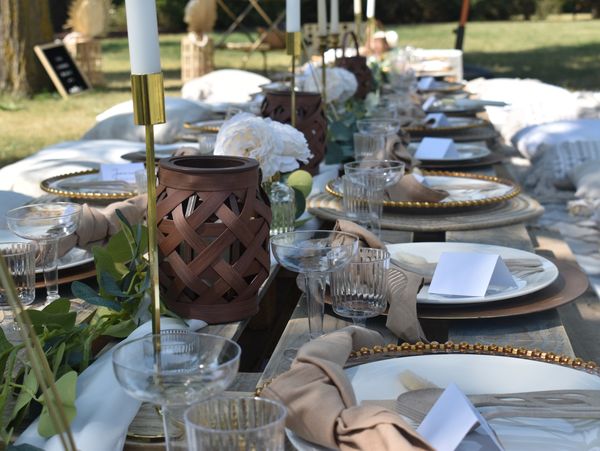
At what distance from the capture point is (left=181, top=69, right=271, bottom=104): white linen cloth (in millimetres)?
6156

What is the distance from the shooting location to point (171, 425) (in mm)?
929

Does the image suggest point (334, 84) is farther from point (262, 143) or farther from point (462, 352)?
point (462, 352)

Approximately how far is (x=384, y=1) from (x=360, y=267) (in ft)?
69.3

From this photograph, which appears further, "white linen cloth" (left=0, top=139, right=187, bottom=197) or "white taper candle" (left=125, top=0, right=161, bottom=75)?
"white linen cloth" (left=0, top=139, right=187, bottom=197)

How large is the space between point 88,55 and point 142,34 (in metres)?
9.90

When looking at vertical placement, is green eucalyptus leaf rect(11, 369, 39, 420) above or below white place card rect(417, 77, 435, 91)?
above

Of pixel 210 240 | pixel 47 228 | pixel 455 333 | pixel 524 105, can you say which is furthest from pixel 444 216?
pixel 524 105

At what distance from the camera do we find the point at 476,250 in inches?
73.6

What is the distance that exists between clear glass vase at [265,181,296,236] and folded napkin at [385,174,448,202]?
0.38 metres

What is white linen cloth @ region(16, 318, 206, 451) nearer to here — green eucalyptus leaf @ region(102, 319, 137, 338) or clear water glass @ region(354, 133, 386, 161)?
green eucalyptus leaf @ region(102, 319, 137, 338)

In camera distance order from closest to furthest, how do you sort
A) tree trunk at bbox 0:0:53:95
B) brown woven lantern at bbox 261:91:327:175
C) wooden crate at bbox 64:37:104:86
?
1. brown woven lantern at bbox 261:91:327:175
2. tree trunk at bbox 0:0:53:95
3. wooden crate at bbox 64:37:104:86

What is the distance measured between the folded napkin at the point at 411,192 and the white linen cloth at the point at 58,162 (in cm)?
109

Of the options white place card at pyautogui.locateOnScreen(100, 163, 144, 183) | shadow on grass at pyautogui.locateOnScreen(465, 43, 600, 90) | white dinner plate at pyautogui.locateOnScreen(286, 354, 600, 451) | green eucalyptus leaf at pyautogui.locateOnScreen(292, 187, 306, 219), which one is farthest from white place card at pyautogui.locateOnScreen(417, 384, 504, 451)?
shadow on grass at pyautogui.locateOnScreen(465, 43, 600, 90)

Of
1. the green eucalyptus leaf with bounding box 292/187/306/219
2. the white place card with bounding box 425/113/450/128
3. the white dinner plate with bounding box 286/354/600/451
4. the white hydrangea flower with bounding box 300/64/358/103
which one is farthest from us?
the white place card with bounding box 425/113/450/128
